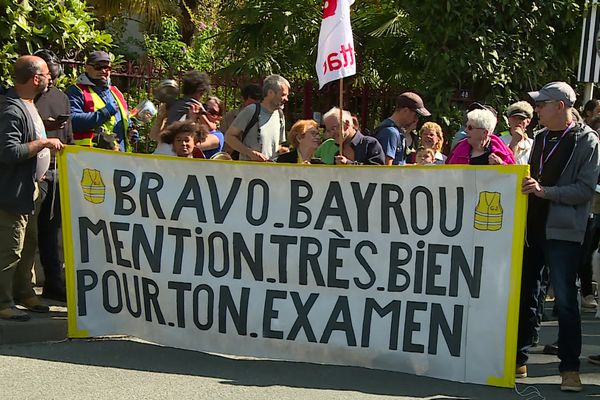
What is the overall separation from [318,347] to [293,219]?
836mm

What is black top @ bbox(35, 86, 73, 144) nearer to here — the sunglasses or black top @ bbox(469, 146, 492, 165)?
black top @ bbox(469, 146, 492, 165)

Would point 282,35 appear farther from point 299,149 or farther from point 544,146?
point 544,146

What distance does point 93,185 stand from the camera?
6.91 meters

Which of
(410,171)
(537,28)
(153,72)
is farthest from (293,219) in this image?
(537,28)

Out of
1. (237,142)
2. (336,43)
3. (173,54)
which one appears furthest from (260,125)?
(173,54)

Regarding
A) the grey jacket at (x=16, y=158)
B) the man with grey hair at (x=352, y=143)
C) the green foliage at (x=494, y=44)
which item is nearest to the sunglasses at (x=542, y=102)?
the man with grey hair at (x=352, y=143)

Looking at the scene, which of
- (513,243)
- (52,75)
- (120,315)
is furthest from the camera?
(52,75)

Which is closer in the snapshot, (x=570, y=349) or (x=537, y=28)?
(x=570, y=349)

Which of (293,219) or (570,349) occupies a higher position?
(293,219)

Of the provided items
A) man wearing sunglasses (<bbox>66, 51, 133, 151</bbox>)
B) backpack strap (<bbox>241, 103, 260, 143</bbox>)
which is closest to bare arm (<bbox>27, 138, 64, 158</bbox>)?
man wearing sunglasses (<bbox>66, 51, 133, 151</bbox>)

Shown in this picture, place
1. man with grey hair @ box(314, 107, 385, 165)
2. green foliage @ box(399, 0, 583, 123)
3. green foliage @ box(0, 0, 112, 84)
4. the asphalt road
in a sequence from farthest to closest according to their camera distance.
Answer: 1. green foliage @ box(399, 0, 583, 123)
2. green foliage @ box(0, 0, 112, 84)
3. man with grey hair @ box(314, 107, 385, 165)
4. the asphalt road

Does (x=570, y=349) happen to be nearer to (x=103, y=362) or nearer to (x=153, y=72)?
(x=103, y=362)

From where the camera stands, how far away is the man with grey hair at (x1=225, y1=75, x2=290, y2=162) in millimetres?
8812

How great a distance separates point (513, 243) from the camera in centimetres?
610
